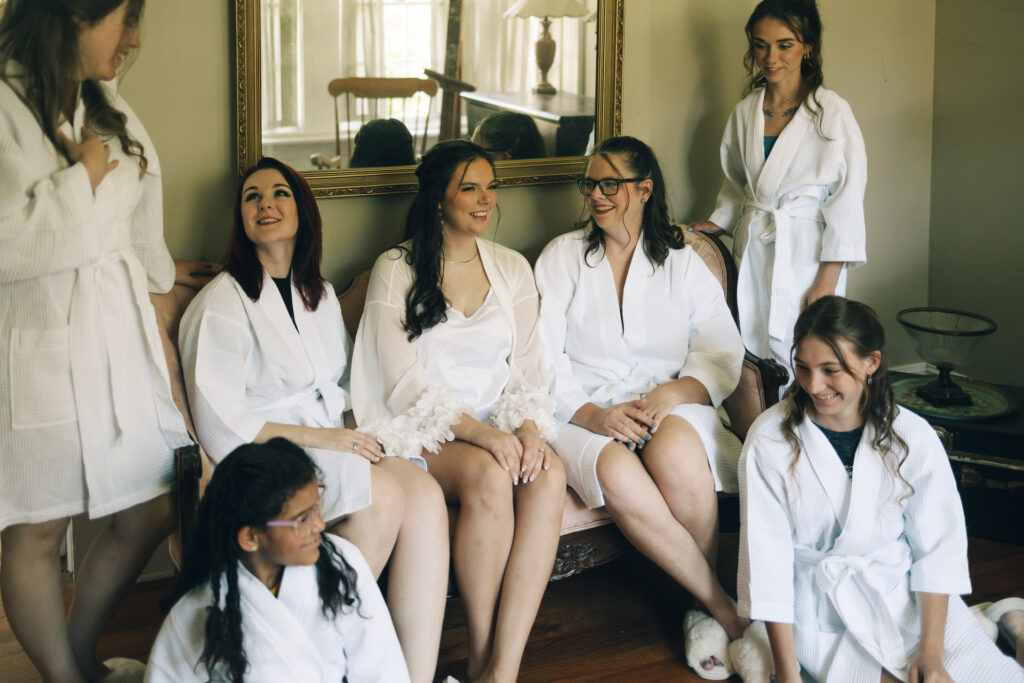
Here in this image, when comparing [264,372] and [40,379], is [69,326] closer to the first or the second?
[40,379]

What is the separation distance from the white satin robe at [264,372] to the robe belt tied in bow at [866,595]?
1045 mm

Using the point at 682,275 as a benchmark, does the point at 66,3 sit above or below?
above

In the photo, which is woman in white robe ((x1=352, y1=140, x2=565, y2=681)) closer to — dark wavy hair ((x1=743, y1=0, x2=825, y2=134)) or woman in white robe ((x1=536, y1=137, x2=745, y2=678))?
woman in white robe ((x1=536, y1=137, x2=745, y2=678))

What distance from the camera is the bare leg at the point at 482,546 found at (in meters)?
2.28

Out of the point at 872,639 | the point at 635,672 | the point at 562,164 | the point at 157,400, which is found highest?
the point at 562,164

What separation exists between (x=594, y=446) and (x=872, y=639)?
77cm

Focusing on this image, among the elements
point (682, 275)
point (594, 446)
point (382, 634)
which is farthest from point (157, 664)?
point (682, 275)

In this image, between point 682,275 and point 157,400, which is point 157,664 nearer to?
point 157,400

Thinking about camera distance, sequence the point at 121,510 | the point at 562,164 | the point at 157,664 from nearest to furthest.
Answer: the point at 157,664, the point at 121,510, the point at 562,164

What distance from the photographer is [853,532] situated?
2.21 metres

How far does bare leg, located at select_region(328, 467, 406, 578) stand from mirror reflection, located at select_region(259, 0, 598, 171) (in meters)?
1.03

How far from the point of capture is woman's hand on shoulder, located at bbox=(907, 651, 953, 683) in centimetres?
210

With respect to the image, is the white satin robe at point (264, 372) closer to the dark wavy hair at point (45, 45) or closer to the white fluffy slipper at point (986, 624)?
the dark wavy hair at point (45, 45)

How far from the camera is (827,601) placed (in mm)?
2232
